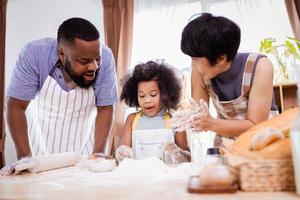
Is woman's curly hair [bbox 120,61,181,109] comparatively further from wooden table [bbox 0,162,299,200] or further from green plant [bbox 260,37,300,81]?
green plant [bbox 260,37,300,81]

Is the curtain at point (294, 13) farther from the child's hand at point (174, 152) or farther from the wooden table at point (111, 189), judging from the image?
the wooden table at point (111, 189)

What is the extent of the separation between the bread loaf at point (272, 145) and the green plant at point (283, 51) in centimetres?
202

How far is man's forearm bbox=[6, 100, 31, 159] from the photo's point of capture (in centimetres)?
160

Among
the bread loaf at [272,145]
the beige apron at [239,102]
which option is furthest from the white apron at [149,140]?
the bread loaf at [272,145]

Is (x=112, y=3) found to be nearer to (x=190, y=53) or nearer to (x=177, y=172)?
(x=190, y=53)

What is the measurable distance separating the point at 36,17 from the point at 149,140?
265 cm

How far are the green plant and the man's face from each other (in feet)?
5.33

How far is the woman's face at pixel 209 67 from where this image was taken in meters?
1.17

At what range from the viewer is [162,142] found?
1631mm

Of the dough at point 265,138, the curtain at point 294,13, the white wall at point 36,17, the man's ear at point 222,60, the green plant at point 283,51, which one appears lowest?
the dough at point 265,138

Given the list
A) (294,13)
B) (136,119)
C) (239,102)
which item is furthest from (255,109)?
(294,13)

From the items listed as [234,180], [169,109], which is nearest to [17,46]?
[169,109]

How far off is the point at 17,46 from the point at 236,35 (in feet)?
10.3

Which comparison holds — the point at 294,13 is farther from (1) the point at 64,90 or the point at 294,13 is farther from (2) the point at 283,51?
(1) the point at 64,90
